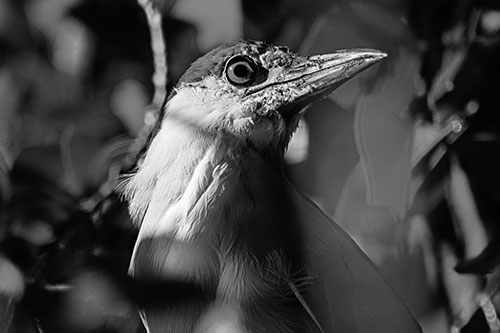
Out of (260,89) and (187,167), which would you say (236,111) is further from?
(187,167)

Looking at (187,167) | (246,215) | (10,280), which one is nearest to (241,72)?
(187,167)

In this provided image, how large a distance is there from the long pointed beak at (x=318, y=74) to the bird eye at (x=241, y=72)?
61 millimetres

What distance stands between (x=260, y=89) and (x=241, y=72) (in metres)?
0.07

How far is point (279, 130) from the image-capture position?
8.52 ft

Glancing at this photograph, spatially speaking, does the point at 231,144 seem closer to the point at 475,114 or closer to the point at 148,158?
the point at 148,158

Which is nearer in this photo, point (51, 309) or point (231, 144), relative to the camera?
point (51, 309)

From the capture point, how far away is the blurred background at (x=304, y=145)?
71.2 inches

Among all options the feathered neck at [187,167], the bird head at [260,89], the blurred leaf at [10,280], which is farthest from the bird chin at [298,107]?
the blurred leaf at [10,280]

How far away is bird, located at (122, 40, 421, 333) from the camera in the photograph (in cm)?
232

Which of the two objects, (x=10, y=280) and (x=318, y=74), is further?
(x=318, y=74)

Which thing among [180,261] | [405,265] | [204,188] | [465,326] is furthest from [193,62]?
[405,265]

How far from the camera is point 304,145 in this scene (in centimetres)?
230

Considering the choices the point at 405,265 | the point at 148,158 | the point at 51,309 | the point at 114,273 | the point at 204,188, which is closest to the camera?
the point at 405,265

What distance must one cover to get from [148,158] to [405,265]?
3.58 ft
